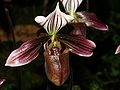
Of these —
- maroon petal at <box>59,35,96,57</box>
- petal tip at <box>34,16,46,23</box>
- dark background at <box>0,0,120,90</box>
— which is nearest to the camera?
petal tip at <box>34,16,46,23</box>

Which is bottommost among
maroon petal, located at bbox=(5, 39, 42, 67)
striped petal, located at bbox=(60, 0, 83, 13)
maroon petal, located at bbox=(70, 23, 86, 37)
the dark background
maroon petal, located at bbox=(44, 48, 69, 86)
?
the dark background

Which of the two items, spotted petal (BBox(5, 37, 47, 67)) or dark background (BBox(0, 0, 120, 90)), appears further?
dark background (BBox(0, 0, 120, 90))

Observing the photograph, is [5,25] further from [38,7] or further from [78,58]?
[78,58]

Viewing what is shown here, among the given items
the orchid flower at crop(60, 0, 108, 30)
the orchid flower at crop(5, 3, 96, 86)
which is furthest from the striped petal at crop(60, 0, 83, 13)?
the orchid flower at crop(5, 3, 96, 86)

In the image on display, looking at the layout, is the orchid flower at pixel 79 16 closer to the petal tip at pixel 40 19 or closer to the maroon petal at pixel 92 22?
the maroon petal at pixel 92 22

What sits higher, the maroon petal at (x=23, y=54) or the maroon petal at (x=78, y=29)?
the maroon petal at (x=78, y=29)

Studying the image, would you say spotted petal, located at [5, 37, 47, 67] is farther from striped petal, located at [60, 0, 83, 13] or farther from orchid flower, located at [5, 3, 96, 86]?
striped petal, located at [60, 0, 83, 13]

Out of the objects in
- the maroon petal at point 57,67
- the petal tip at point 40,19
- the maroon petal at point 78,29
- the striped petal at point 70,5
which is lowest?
the maroon petal at point 57,67

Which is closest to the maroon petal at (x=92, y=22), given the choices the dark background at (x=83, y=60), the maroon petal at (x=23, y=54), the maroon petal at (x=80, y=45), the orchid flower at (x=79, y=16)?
the orchid flower at (x=79, y=16)

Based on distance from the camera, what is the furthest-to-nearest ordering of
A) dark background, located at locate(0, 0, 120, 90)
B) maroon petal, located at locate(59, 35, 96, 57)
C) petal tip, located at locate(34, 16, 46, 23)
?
dark background, located at locate(0, 0, 120, 90) < maroon petal, located at locate(59, 35, 96, 57) < petal tip, located at locate(34, 16, 46, 23)
